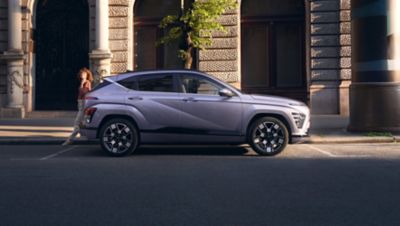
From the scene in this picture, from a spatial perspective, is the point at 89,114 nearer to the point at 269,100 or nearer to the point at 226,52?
the point at 269,100

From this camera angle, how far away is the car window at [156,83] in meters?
11.4

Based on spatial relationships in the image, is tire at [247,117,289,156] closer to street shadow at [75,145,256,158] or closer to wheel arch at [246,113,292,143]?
wheel arch at [246,113,292,143]

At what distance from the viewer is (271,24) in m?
21.6

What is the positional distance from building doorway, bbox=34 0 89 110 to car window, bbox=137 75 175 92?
11244mm

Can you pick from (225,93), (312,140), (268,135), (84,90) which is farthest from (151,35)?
(268,135)

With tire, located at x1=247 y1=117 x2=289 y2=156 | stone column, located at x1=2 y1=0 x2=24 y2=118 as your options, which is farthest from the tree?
stone column, located at x1=2 y1=0 x2=24 y2=118

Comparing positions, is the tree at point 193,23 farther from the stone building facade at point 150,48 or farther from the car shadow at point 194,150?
the stone building facade at point 150,48

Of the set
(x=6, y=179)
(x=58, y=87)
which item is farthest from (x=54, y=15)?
(x=6, y=179)

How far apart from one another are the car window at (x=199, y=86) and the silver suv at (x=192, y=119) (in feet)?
0.09

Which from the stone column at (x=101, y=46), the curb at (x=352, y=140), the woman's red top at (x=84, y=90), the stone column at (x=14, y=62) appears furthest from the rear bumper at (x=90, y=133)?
the stone column at (x=14, y=62)

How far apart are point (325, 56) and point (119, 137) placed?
11.5 meters

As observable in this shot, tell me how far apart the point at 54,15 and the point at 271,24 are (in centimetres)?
890

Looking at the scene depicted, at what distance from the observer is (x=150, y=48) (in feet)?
72.6

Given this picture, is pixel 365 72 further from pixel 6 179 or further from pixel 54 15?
pixel 54 15
